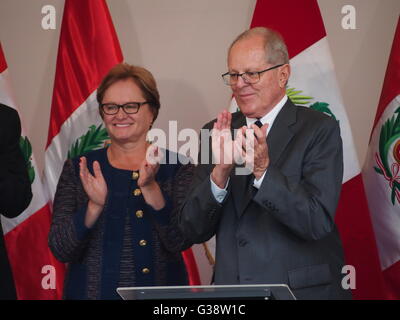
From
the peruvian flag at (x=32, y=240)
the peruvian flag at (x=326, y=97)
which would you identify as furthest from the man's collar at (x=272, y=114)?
the peruvian flag at (x=32, y=240)

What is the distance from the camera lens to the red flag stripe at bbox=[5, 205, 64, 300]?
407cm

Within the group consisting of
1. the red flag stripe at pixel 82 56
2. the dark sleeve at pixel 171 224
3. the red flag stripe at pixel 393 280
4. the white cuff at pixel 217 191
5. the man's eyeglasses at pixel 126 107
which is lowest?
the red flag stripe at pixel 393 280

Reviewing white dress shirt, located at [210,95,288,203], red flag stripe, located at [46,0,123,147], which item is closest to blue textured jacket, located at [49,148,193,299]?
white dress shirt, located at [210,95,288,203]

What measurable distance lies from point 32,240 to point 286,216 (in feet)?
7.18

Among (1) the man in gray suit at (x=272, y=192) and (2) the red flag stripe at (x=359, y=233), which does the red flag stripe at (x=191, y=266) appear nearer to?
(2) the red flag stripe at (x=359, y=233)

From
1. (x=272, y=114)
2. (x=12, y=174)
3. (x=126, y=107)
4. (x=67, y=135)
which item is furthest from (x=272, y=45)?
(x=67, y=135)

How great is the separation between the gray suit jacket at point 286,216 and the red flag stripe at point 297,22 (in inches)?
55.1

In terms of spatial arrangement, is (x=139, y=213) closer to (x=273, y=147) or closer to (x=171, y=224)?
(x=171, y=224)

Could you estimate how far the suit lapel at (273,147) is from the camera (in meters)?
2.54

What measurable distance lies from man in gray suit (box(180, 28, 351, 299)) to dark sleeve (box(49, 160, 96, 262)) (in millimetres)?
619

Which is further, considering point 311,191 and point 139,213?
point 139,213

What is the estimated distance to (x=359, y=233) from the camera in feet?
12.6
